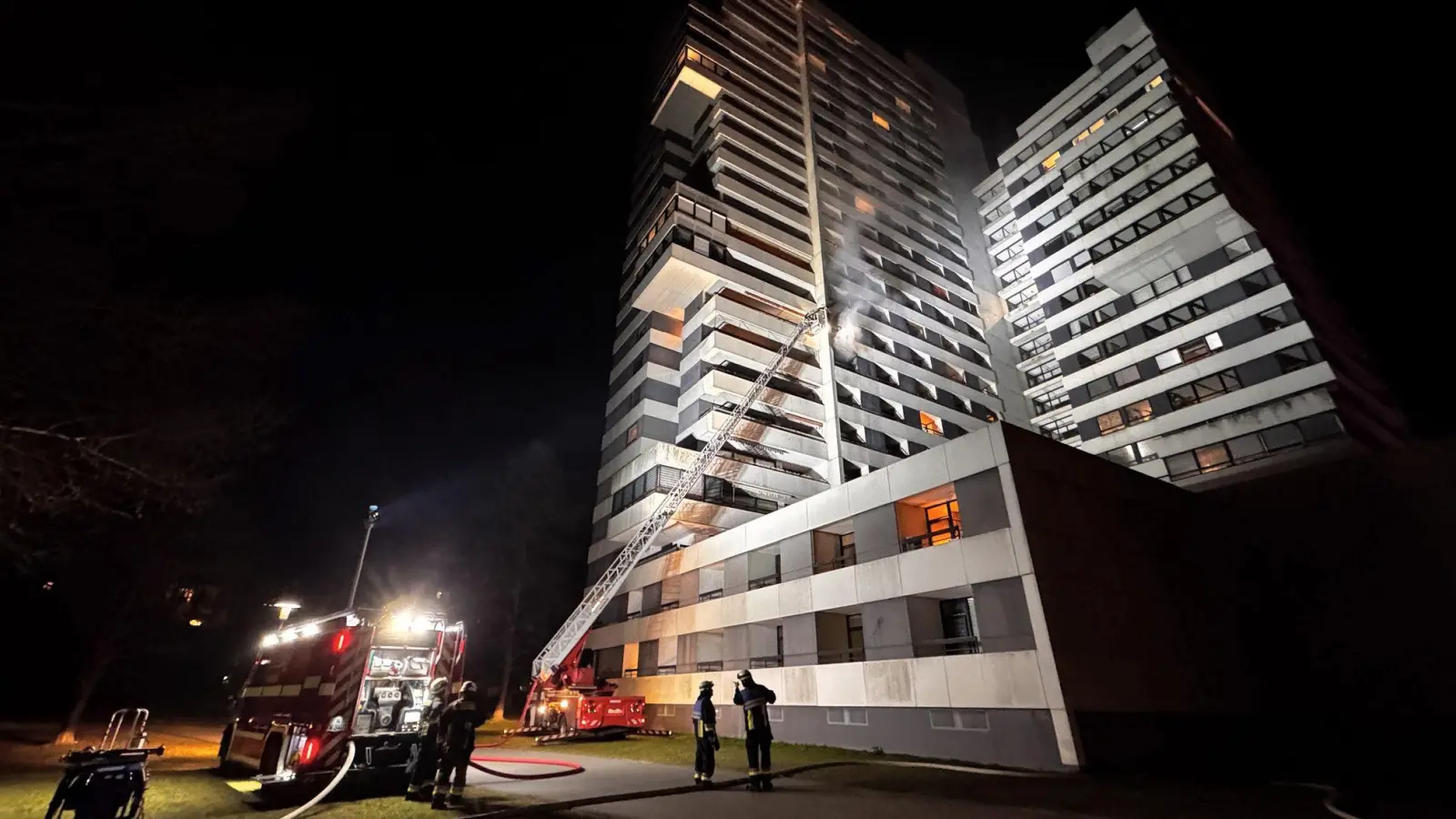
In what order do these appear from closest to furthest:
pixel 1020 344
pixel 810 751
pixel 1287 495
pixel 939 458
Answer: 1. pixel 810 751
2. pixel 939 458
3. pixel 1287 495
4. pixel 1020 344

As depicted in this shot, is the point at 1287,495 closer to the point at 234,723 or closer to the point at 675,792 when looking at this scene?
the point at 675,792

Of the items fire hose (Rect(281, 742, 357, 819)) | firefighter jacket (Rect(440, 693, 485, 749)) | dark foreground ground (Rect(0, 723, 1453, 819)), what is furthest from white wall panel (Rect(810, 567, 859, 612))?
fire hose (Rect(281, 742, 357, 819))

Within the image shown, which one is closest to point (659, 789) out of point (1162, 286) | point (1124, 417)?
point (1124, 417)

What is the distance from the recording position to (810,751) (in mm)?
17031

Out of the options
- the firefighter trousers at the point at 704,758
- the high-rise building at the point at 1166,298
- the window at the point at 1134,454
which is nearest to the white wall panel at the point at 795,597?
the firefighter trousers at the point at 704,758

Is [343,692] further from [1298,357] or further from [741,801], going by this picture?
[1298,357]

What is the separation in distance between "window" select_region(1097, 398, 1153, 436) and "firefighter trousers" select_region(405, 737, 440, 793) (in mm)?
38715

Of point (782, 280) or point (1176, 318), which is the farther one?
point (782, 280)

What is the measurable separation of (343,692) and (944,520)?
17.9 meters

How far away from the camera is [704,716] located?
10367mm

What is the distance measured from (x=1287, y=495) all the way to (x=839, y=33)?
200 feet

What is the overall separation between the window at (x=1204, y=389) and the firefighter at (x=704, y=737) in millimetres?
34254

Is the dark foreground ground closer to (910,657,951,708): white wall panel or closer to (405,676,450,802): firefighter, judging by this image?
(405,676,450,802): firefighter

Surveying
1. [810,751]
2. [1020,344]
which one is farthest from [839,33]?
[810,751]
